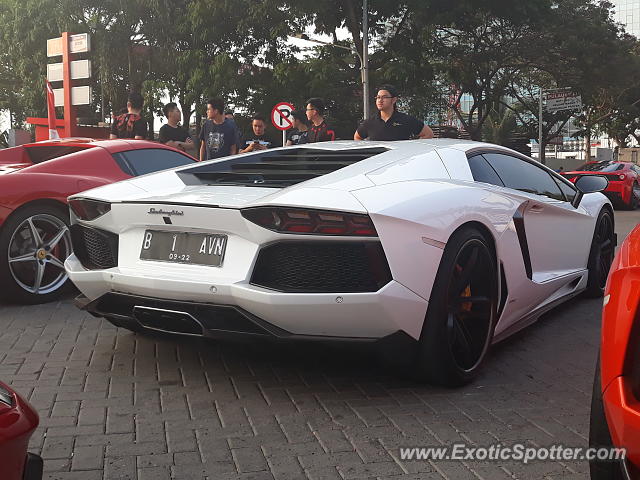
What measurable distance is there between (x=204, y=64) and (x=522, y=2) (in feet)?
38.0

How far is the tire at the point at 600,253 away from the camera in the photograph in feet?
18.7

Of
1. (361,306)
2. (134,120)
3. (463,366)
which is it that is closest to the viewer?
(361,306)

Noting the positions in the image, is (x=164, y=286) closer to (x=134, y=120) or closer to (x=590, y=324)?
(x=590, y=324)

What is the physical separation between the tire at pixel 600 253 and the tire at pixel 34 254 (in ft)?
13.5

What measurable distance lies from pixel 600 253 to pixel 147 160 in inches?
159

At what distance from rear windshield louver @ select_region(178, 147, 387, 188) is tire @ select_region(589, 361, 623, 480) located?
1946mm

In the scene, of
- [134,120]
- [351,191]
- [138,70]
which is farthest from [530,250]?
[138,70]

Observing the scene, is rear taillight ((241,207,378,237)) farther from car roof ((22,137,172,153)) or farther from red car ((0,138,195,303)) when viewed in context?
car roof ((22,137,172,153))

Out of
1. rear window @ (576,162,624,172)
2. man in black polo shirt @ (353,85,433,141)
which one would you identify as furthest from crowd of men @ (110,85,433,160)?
rear window @ (576,162,624,172)

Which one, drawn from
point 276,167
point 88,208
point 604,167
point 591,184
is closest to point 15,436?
point 88,208

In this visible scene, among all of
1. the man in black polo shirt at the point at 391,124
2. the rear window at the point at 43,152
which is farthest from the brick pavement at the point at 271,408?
the man in black polo shirt at the point at 391,124

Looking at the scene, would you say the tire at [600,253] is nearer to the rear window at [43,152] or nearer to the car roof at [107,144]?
the car roof at [107,144]

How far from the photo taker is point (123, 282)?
360 centimetres

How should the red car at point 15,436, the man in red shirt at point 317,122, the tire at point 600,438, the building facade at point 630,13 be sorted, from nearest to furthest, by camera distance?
the red car at point 15,436 → the tire at point 600,438 → the man in red shirt at point 317,122 → the building facade at point 630,13
